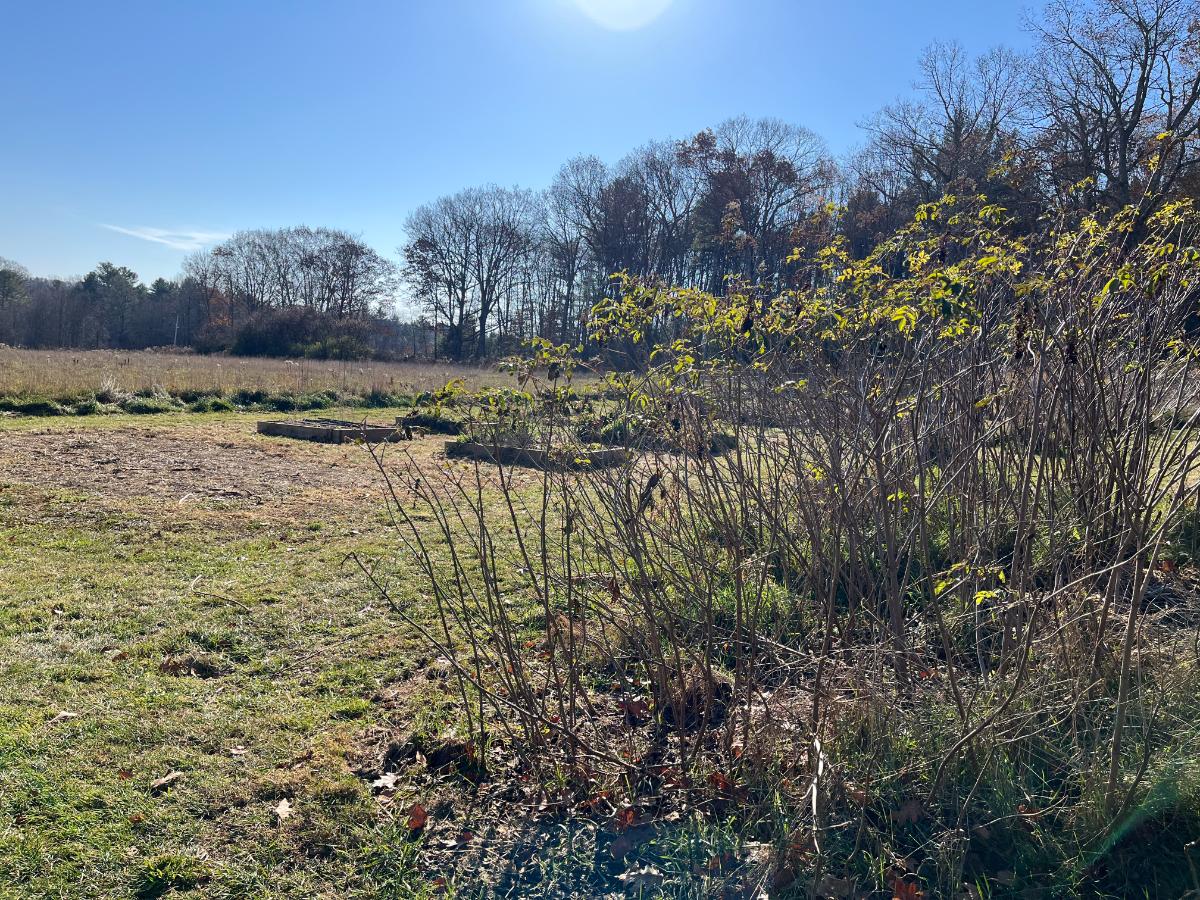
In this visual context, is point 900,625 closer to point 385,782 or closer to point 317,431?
point 385,782

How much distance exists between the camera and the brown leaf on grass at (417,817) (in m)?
2.77

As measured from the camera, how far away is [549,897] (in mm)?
2438

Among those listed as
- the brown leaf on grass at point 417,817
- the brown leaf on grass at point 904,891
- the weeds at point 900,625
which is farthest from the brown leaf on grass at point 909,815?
the brown leaf on grass at point 417,817

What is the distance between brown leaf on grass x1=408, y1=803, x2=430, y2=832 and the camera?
109 inches

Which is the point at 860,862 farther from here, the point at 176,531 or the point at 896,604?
the point at 176,531

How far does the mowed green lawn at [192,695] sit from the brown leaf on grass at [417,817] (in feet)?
0.19

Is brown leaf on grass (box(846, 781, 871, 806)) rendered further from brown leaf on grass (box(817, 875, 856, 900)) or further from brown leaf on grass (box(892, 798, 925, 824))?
brown leaf on grass (box(817, 875, 856, 900))

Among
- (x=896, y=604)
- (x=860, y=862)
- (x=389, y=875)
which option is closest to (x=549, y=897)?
(x=389, y=875)

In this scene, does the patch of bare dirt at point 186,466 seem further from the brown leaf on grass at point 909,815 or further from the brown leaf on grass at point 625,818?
the brown leaf on grass at point 909,815

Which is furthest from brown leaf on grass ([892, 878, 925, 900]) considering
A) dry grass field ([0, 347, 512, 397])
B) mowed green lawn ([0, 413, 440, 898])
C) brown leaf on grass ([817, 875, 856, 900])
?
dry grass field ([0, 347, 512, 397])

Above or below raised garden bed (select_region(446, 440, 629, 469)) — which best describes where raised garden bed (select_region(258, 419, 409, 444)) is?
below

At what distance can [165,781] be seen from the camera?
3018 millimetres

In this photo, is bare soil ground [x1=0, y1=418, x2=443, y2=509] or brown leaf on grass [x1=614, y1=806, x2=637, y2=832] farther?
bare soil ground [x1=0, y1=418, x2=443, y2=509]

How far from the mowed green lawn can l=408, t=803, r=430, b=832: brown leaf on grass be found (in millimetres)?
58
